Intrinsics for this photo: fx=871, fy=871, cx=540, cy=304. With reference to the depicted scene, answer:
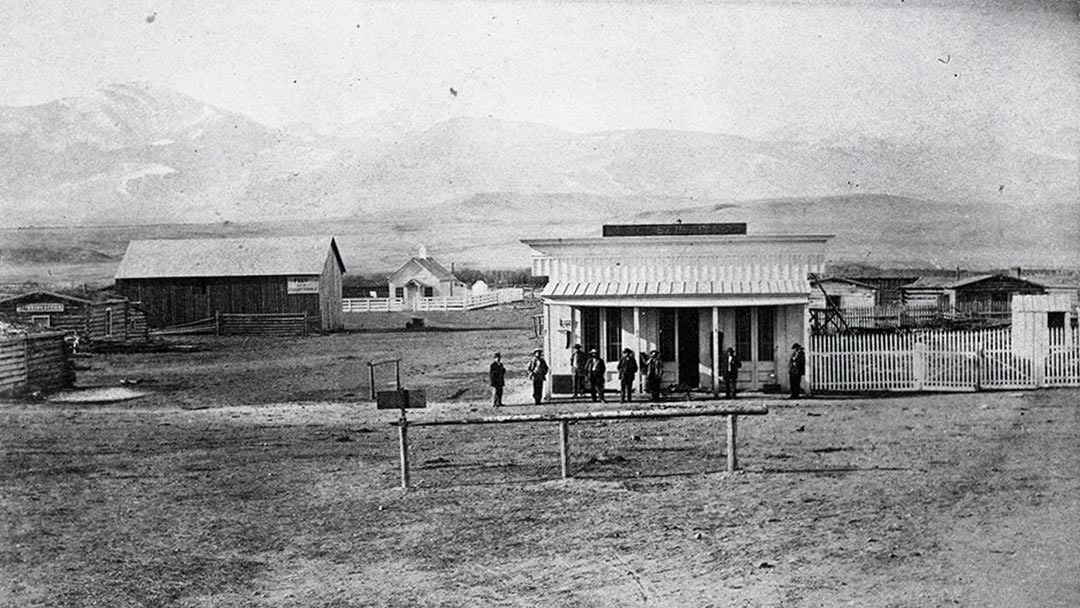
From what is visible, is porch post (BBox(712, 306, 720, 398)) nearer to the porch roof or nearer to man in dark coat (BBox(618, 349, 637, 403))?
the porch roof

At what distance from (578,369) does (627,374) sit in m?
0.69

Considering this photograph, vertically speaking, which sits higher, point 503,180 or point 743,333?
point 503,180

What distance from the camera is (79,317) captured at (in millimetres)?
6879

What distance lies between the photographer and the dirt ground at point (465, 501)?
505cm

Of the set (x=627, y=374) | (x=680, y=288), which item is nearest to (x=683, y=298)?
(x=680, y=288)

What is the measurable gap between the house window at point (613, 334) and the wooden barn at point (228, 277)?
395 centimetres

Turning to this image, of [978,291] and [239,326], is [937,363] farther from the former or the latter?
[239,326]

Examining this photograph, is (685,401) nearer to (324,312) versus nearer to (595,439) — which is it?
(595,439)

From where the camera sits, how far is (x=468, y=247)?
7.50 metres

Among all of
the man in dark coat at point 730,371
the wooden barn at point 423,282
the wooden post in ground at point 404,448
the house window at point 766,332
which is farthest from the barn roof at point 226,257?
the house window at point 766,332

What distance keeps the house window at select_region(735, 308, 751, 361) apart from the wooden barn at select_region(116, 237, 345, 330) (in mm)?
5376

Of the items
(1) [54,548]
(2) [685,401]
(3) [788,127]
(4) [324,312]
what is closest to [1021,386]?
(2) [685,401]

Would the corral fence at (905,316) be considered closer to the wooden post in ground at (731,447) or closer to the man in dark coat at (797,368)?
the man in dark coat at (797,368)

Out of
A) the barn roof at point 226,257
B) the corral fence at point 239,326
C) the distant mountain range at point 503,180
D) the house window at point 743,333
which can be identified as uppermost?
the distant mountain range at point 503,180
